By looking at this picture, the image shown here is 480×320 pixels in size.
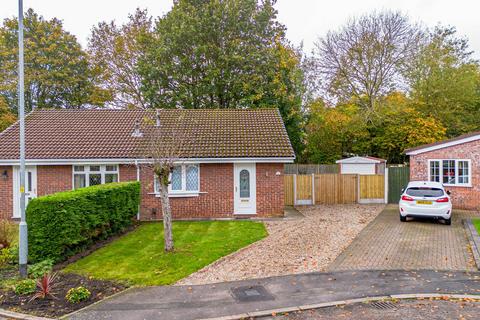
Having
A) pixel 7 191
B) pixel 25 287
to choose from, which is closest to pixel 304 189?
pixel 7 191

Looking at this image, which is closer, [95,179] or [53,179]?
[53,179]

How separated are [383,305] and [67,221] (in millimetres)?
7349

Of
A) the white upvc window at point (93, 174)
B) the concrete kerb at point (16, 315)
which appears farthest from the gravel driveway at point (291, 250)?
the white upvc window at point (93, 174)

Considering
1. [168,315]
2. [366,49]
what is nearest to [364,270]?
[168,315]

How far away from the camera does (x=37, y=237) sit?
8227mm

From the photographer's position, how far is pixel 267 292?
683cm

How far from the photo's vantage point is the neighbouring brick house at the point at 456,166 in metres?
16.0

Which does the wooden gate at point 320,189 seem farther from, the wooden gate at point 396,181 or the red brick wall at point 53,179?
the red brick wall at point 53,179

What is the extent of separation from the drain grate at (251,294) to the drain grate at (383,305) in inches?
71.5

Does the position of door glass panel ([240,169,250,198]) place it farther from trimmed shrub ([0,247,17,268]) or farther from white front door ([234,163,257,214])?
trimmed shrub ([0,247,17,268])

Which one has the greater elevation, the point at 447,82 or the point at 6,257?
the point at 447,82

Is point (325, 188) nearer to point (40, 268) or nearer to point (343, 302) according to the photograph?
point (343, 302)

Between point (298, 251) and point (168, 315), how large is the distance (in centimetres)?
486

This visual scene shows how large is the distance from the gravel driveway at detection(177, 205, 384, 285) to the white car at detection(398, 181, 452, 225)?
69.1 inches
